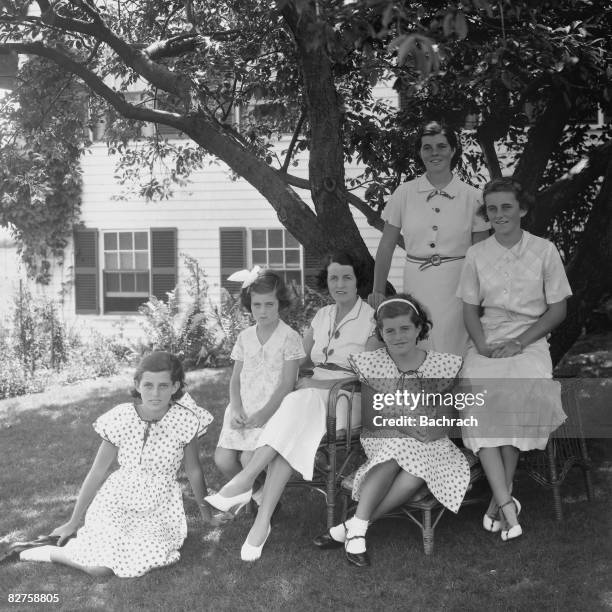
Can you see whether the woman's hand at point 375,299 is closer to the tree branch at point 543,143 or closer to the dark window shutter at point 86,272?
the tree branch at point 543,143

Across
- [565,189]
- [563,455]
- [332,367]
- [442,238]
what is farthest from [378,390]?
[565,189]

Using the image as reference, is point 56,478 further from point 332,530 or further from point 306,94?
point 306,94

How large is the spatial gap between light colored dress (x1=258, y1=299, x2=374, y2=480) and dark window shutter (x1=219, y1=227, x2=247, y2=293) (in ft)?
27.3

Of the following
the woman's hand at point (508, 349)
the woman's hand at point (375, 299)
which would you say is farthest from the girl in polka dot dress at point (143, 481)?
the woman's hand at point (508, 349)

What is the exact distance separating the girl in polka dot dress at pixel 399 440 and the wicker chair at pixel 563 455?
49cm

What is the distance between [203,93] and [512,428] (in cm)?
393

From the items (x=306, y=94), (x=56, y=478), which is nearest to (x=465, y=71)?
(x=306, y=94)

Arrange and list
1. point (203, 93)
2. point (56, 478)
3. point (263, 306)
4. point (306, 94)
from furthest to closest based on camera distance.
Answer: point (203, 93) < point (56, 478) < point (306, 94) < point (263, 306)

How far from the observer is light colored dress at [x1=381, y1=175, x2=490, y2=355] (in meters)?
4.59

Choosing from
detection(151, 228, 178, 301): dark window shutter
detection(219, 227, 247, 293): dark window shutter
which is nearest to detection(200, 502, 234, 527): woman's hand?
detection(219, 227, 247, 293): dark window shutter

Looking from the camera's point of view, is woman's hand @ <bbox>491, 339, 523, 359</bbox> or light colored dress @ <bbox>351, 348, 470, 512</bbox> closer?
light colored dress @ <bbox>351, 348, 470, 512</bbox>

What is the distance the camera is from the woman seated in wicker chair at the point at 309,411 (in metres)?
4.00

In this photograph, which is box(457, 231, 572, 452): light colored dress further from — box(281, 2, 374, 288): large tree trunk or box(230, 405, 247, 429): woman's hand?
box(230, 405, 247, 429): woman's hand

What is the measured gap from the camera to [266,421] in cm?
444
